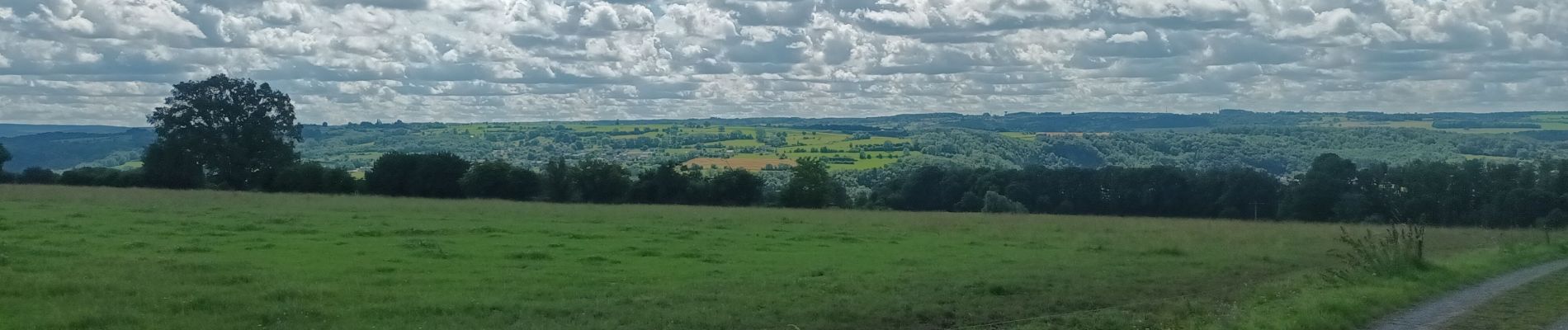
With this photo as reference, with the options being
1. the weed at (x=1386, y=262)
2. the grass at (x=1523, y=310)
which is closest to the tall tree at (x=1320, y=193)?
the weed at (x=1386, y=262)

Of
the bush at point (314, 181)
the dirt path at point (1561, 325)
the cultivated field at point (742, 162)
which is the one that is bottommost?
the cultivated field at point (742, 162)

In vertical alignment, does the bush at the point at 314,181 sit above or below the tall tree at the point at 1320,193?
above

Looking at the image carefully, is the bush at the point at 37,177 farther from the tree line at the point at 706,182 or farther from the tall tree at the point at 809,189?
the tall tree at the point at 809,189

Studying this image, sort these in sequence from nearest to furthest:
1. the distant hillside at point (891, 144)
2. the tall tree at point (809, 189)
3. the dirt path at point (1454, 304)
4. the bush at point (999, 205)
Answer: the dirt path at point (1454, 304) → the bush at point (999, 205) → the tall tree at point (809, 189) → the distant hillside at point (891, 144)

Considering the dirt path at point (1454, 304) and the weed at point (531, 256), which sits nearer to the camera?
the dirt path at point (1454, 304)

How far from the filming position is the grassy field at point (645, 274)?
54.5 feet

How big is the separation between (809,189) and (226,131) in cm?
3298

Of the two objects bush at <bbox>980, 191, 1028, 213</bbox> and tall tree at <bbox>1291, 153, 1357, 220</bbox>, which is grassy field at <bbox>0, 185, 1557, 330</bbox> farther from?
bush at <bbox>980, 191, 1028, 213</bbox>

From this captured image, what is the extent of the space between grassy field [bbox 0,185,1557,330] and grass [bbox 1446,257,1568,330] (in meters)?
1.15

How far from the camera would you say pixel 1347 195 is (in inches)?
2724

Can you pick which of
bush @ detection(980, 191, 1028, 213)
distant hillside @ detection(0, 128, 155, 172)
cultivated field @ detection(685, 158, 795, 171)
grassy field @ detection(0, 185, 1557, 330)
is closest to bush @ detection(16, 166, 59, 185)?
grassy field @ detection(0, 185, 1557, 330)

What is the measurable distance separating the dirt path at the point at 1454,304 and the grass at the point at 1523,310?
20cm

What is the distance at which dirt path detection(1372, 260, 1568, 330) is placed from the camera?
15.8 metres

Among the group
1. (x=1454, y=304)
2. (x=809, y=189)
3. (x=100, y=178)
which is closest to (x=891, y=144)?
(x=809, y=189)
